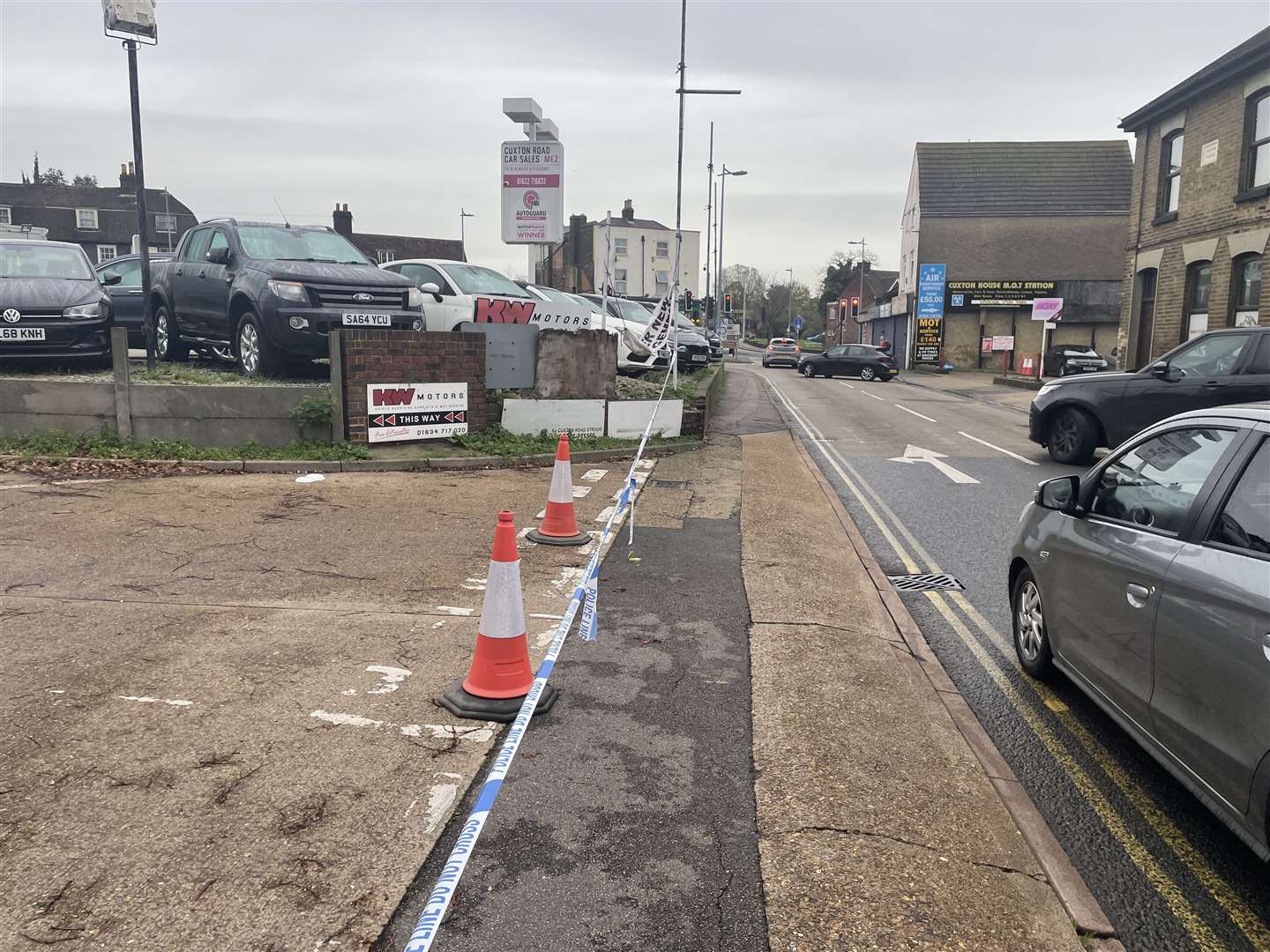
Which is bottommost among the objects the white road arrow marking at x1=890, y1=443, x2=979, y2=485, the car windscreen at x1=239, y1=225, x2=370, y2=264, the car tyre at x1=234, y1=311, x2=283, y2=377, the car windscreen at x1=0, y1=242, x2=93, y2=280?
the white road arrow marking at x1=890, y1=443, x2=979, y2=485

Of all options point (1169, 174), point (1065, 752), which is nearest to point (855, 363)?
point (1169, 174)

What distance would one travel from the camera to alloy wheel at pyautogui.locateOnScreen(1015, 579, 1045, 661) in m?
5.06

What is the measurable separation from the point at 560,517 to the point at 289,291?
5314 millimetres

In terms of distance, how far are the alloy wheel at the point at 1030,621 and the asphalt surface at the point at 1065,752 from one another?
0.68 feet

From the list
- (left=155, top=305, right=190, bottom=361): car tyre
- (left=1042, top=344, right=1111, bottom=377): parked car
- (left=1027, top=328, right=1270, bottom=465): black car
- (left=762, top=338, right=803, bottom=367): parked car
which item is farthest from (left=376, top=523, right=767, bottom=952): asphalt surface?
(left=762, top=338, right=803, bottom=367): parked car

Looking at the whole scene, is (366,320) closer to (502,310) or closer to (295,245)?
(295,245)

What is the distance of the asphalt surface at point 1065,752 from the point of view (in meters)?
3.18

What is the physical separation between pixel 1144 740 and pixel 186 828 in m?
3.65

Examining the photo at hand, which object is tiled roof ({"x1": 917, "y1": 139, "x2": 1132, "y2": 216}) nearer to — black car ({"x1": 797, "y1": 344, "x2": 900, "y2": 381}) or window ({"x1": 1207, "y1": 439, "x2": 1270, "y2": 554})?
black car ({"x1": 797, "y1": 344, "x2": 900, "y2": 381})

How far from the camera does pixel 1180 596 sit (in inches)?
134

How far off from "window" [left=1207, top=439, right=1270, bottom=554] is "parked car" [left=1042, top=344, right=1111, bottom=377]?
31795 mm

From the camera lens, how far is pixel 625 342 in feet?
57.5

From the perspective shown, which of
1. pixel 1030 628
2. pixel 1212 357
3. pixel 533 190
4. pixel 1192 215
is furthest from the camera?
pixel 1192 215

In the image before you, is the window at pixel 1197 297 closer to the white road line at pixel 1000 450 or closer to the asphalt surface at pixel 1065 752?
the white road line at pixel 1000 450
